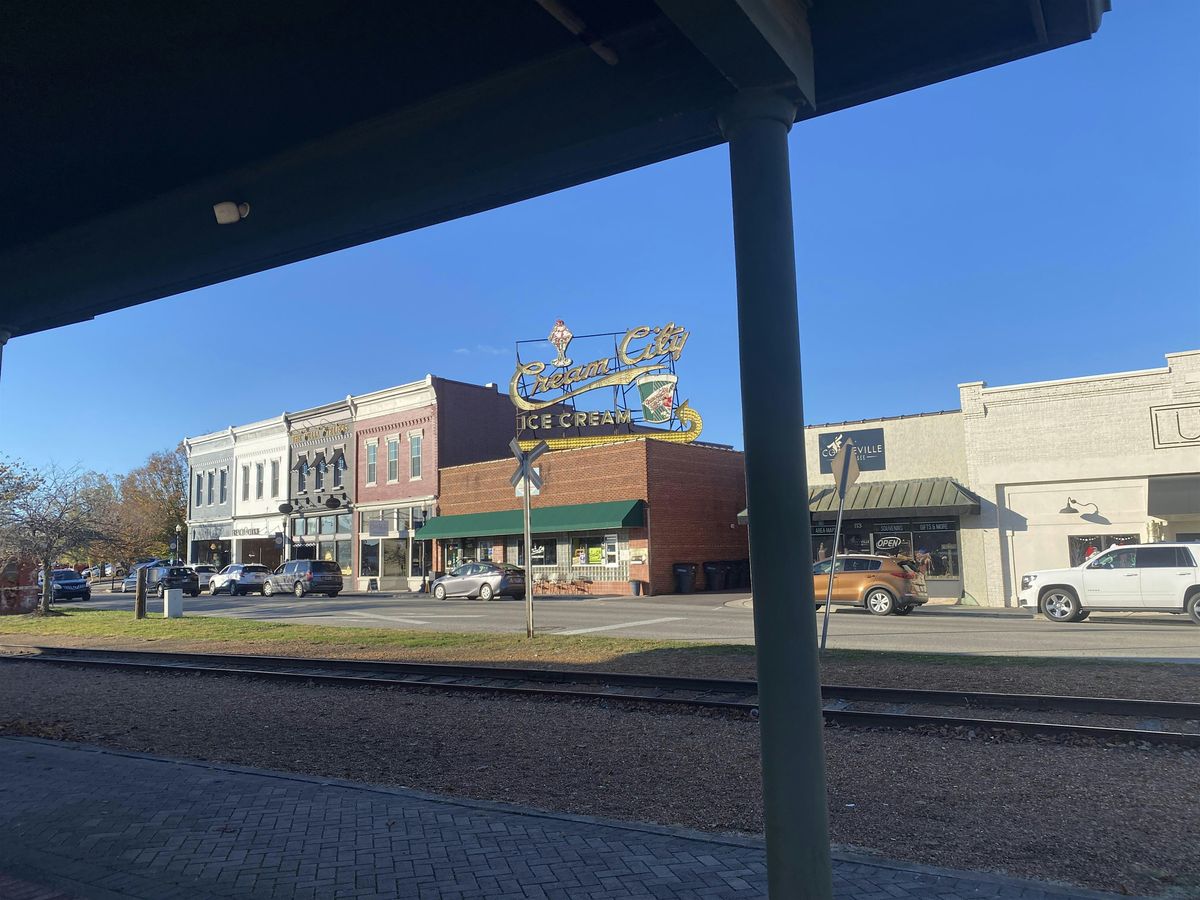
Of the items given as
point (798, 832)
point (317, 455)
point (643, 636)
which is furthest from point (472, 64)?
point (317, 455)

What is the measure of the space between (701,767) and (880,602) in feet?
57.0

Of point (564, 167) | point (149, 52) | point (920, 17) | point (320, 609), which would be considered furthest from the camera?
point (320, 609)

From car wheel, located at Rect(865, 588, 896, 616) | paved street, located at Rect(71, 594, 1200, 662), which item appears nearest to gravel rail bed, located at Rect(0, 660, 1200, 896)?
paved street, located at Rect(71, 594, 1200, 662)

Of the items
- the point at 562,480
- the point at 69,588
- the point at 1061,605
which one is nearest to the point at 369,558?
the point at 69,588

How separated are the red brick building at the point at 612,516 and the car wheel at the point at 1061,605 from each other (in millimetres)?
16090

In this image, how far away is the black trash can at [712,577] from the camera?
118 ft

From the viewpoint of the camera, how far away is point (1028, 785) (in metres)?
6.64

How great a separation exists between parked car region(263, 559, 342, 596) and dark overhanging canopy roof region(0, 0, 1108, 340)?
34866 mm

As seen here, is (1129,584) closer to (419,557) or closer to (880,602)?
(880,602)

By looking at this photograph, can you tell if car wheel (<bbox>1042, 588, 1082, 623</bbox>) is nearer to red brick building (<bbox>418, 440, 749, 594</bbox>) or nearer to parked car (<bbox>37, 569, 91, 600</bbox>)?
red brick building (<bbox>418, 440, 749, 594</bbox>)

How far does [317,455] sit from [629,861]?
47870 millimetres

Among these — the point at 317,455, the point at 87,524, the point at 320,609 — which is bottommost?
the point at 320,609

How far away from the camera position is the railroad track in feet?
27.7

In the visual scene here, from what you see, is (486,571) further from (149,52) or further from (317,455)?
(149,52)
